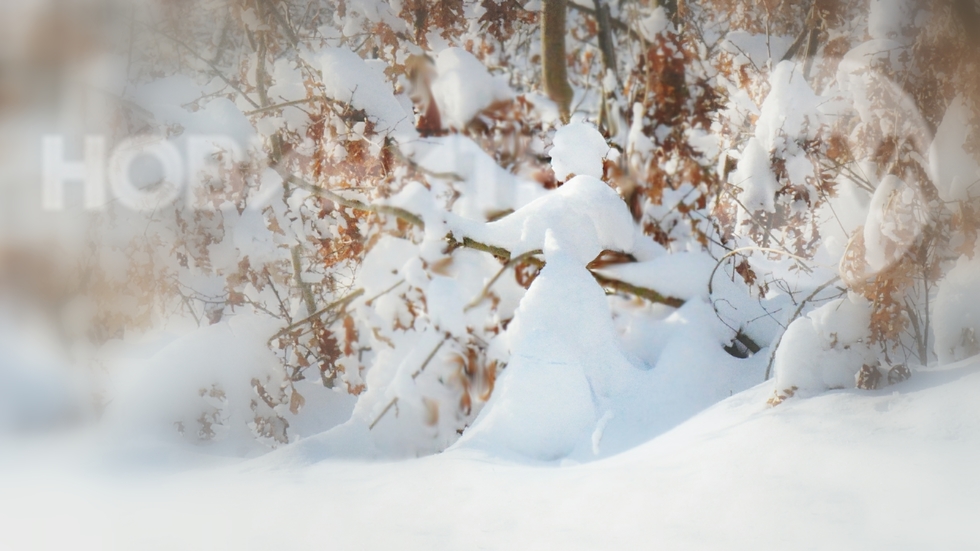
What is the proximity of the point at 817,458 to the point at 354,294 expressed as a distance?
1761 mm

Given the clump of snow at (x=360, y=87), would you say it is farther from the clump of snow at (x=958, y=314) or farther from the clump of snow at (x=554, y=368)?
the clump of snow at (x=958, y=314)

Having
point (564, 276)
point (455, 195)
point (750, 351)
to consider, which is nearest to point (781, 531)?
point (564, 276)

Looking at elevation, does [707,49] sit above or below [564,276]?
above

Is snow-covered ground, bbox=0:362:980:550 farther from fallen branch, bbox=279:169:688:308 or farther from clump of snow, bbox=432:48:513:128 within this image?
clump of snow, bbox=432:48:513:128

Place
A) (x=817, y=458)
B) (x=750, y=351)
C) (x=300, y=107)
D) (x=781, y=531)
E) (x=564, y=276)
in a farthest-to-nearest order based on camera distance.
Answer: (x=300, y=107) → (x=750, y=351) → (x=564, y=276) → (x=817, y=458) → (x=781, y=531)

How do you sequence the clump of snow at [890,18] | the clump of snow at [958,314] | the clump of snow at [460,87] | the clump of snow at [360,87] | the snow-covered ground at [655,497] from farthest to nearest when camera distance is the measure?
the clump of snow at [460,87]
the clump of snow at [360,87]
the clump of snow at [890,18]
the clump of snow at [958,314]
the snow-covered ground at [655,497]

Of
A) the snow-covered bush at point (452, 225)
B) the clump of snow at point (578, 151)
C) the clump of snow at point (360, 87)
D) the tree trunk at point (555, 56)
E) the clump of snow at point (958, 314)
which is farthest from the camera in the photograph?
the tree trunk at point (555, 56)

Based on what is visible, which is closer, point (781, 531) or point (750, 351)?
point (781, 531)

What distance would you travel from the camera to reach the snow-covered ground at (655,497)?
1097 millimetres

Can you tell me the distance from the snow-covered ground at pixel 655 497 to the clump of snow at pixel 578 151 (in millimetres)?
936

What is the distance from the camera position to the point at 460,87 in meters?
2.46

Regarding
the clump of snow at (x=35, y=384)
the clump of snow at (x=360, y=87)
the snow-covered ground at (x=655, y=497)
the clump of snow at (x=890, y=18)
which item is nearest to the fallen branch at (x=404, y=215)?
the clump of snow at (x=360, y=87)

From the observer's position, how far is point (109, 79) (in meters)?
2.37

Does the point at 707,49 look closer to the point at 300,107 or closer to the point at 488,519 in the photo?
the point at 300,107
